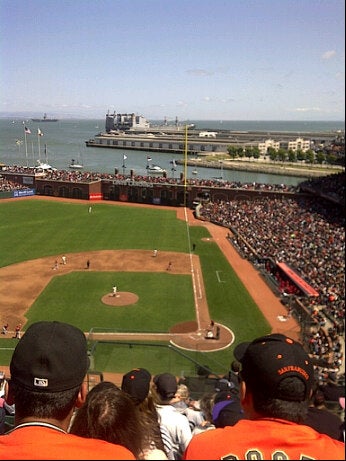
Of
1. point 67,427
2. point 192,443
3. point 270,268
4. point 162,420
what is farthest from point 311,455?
point 270,268

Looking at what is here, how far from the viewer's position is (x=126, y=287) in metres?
24.3

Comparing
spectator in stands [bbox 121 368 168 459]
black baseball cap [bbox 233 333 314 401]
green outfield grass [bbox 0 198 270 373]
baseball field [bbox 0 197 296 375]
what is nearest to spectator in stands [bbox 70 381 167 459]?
spectator in stands [bbox 121 368 168 459]

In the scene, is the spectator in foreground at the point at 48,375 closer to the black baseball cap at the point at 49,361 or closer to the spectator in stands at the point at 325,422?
the black baseball cap at the point at 49,361

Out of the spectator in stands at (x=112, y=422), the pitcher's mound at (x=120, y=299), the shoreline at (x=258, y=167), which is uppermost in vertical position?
the shoreline at (x=258, y=167)

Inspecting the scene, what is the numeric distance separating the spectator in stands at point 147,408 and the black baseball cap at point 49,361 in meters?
0.46

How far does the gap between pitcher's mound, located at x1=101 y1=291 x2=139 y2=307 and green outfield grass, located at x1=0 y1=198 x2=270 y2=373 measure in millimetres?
399

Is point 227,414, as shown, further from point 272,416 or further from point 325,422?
point 272,416

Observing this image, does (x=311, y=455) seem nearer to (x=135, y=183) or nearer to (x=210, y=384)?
(x=210, y=384)

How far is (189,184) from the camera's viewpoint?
47344 millimetres

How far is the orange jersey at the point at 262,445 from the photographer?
158 centimetres

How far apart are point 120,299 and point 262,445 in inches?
839

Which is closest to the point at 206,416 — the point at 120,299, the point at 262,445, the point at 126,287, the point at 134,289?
the point at 262,445

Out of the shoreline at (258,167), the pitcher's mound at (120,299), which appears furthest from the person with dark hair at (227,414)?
the shoreline at (258,167)

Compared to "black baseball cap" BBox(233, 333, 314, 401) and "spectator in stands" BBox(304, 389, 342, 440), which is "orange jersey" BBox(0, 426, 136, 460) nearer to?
"black baseball cap" BBox(233, 333, 314, 401)
